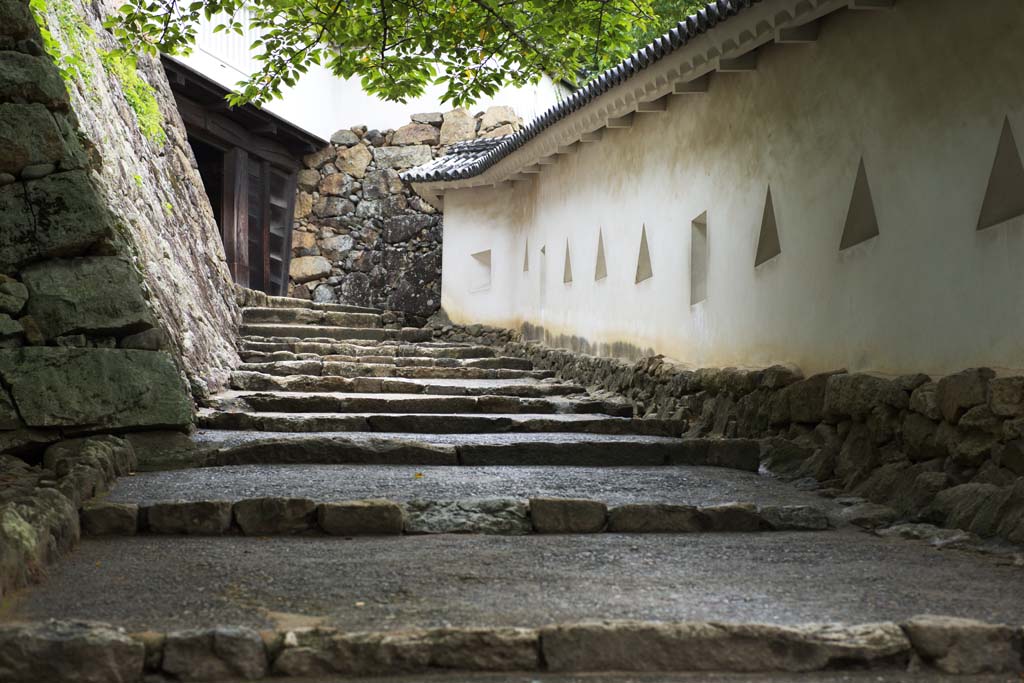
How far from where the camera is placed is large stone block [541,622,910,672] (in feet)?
9.14

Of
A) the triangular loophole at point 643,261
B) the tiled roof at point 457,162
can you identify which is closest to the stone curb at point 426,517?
the triangular loophole at point 643,261

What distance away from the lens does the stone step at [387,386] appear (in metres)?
8.49

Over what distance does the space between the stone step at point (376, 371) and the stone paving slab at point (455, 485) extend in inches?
149

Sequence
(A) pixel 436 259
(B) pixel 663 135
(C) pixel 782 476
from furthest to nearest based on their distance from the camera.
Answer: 1. (A) pixel 436 259
2. (B) pixel 663 135
3. (C) pixel 782 476

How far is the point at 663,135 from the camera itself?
8.44 m

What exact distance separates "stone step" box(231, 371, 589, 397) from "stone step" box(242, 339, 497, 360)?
146 centimetres

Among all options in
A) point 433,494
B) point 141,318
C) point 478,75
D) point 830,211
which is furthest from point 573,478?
point 478,75

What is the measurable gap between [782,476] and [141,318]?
12.8ft

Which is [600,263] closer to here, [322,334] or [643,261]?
[643,261]

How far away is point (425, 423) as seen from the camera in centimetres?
720

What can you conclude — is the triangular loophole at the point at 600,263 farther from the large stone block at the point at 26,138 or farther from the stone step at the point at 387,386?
the large stone block at the point at 26,138

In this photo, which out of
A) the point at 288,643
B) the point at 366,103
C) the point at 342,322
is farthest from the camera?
the point at 366,103

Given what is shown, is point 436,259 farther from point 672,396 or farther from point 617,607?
point 617,607

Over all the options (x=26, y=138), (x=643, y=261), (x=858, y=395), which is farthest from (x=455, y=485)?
(x=643, y=261)
